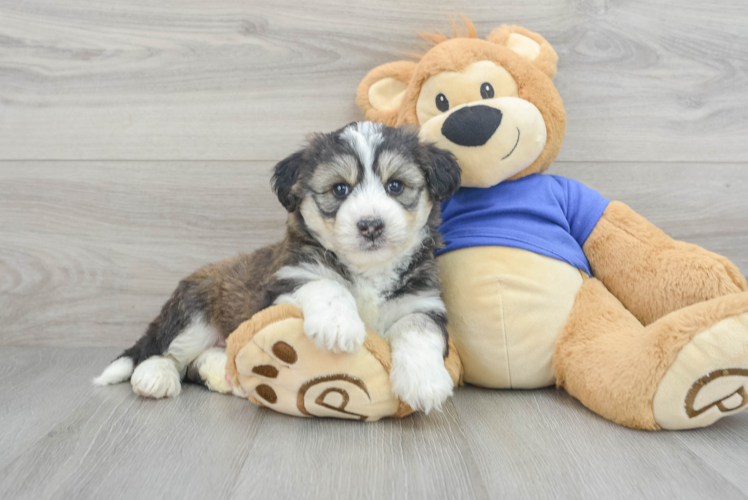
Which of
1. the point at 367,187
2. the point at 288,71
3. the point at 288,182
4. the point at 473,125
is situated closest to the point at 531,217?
the point at 473,125

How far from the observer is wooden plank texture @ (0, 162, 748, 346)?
2.39 meters

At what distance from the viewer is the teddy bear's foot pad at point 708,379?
132 centimetres

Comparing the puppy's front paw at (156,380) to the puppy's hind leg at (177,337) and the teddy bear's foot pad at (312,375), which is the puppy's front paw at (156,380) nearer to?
the puppy's hind leg at (177,337)

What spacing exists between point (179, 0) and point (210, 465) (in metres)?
1.97

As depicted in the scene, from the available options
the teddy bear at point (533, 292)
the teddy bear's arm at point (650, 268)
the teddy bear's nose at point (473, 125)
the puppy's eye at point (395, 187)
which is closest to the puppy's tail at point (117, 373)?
the teddy bear at point (533, 292)

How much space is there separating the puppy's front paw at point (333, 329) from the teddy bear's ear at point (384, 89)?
0.97 metres

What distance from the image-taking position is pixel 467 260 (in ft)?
5.96

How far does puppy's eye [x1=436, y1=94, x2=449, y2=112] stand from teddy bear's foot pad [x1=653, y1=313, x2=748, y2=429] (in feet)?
3.51

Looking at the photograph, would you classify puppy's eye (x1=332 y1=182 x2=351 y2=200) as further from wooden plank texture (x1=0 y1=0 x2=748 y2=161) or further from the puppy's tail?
the puppy's tail

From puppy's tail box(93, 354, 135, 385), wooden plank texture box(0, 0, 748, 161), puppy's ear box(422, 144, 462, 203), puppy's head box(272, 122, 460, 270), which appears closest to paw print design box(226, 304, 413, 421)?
puppy's head box(272, 122, 460, 270)

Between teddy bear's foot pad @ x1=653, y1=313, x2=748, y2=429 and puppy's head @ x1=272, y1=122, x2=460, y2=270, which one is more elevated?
puppy's head @ x1=272, y1=122, x2=460, y2=270

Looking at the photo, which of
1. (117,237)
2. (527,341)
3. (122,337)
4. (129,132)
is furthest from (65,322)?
(527,341)

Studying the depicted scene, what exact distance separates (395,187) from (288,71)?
40.1 inches

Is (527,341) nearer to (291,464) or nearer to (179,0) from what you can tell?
(291,464)
